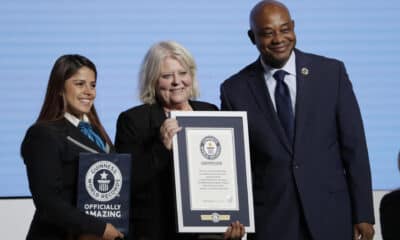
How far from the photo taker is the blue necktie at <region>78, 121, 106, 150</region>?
4.00 metres

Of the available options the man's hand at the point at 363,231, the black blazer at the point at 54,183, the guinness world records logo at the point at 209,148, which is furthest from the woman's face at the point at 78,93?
the man's hand at the point at 363,231

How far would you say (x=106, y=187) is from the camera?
3891 millimetres

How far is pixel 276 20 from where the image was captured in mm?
4090

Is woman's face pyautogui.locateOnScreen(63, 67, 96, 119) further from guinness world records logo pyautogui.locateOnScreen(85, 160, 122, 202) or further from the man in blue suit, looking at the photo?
the man in blue suit

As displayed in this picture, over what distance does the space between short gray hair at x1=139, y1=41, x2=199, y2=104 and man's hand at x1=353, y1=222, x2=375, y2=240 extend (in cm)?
81

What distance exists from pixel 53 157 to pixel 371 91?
2.01m

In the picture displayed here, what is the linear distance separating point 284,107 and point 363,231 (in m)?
0.54

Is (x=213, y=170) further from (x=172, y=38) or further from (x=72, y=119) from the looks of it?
(x=172, y=38)

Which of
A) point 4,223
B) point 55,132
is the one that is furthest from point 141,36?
point 55,132

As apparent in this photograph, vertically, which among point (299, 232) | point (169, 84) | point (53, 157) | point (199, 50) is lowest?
point (299, 232)

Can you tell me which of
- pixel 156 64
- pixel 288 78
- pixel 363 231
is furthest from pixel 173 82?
pixel 363 231

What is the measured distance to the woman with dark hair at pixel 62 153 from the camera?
12.5ft

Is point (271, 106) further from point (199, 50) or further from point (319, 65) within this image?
point (199, 50)

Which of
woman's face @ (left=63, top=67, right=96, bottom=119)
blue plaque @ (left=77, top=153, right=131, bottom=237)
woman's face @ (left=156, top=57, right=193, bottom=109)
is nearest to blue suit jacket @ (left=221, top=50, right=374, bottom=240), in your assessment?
woman's face @ (left=156, top=57, right=193, bottom=109)
